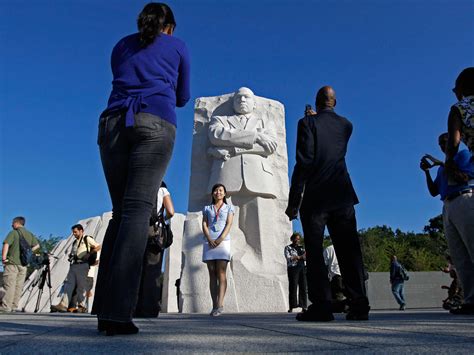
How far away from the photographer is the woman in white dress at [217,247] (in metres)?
5.48

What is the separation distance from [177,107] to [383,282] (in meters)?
15.3

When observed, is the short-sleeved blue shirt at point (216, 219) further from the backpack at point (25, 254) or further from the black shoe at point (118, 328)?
the backpack at point (25, 254)

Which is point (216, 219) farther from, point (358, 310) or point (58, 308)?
point (58, 308)

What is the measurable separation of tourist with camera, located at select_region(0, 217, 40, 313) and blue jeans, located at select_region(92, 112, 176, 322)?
233 inches

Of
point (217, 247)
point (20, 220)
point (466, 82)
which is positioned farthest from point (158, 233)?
point (20, 220)

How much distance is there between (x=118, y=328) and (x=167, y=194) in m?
2.97

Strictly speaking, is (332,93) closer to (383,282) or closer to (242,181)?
(242,181)

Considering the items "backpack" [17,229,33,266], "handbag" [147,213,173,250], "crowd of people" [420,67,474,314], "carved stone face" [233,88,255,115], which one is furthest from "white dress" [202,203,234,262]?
"carved stone face" [233,88,255,115]

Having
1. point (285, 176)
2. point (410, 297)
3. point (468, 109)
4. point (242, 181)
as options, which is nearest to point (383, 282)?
point (410, 297)

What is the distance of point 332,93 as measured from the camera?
166 inches

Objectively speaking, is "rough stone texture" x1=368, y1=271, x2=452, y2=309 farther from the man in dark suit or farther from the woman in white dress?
the man in dark suit

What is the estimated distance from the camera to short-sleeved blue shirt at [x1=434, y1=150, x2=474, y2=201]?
4.21 m

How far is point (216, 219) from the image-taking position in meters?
5.72

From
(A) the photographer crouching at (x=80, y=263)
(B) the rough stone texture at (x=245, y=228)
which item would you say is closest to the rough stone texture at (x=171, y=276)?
(A) the photographer crouching at (x=80, y=263)
